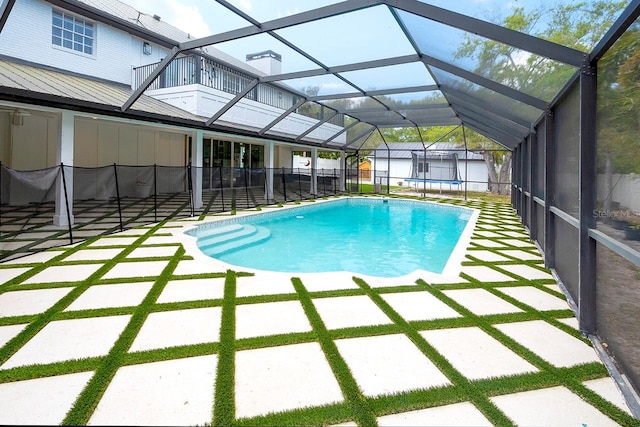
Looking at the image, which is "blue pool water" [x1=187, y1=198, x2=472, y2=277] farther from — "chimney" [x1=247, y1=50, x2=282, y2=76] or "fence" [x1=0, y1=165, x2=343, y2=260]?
"chimney" [x1=247, y1=50, x2=282, y2=76]

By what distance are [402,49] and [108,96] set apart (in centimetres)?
713

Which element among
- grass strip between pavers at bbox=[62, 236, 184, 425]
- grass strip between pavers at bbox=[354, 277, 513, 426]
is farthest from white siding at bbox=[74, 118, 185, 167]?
grass strip between pavers at bbox=[354, 277, 513, 426]

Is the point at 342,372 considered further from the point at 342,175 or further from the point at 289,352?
the point at 342,175

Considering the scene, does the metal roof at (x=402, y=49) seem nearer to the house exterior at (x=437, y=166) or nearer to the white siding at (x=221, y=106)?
the white siding at (x=221, y=106)

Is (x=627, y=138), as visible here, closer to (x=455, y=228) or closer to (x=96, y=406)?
(x=96, y=406)

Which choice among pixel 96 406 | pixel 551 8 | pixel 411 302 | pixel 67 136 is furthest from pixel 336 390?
pixel 67 136

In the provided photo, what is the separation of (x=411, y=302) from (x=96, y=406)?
8.52 ft

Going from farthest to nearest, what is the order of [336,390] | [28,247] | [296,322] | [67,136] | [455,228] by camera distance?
[455,228] → [67,136] → [28,247] → [296,322] → [336,390]

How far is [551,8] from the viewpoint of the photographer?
255cm

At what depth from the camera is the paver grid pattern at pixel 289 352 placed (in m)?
1.78

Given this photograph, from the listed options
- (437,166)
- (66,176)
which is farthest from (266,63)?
(437,166)

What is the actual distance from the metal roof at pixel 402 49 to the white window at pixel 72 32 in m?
0.98

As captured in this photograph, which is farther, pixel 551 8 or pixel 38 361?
pixel 551 8

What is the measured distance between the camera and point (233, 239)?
7.23 m
